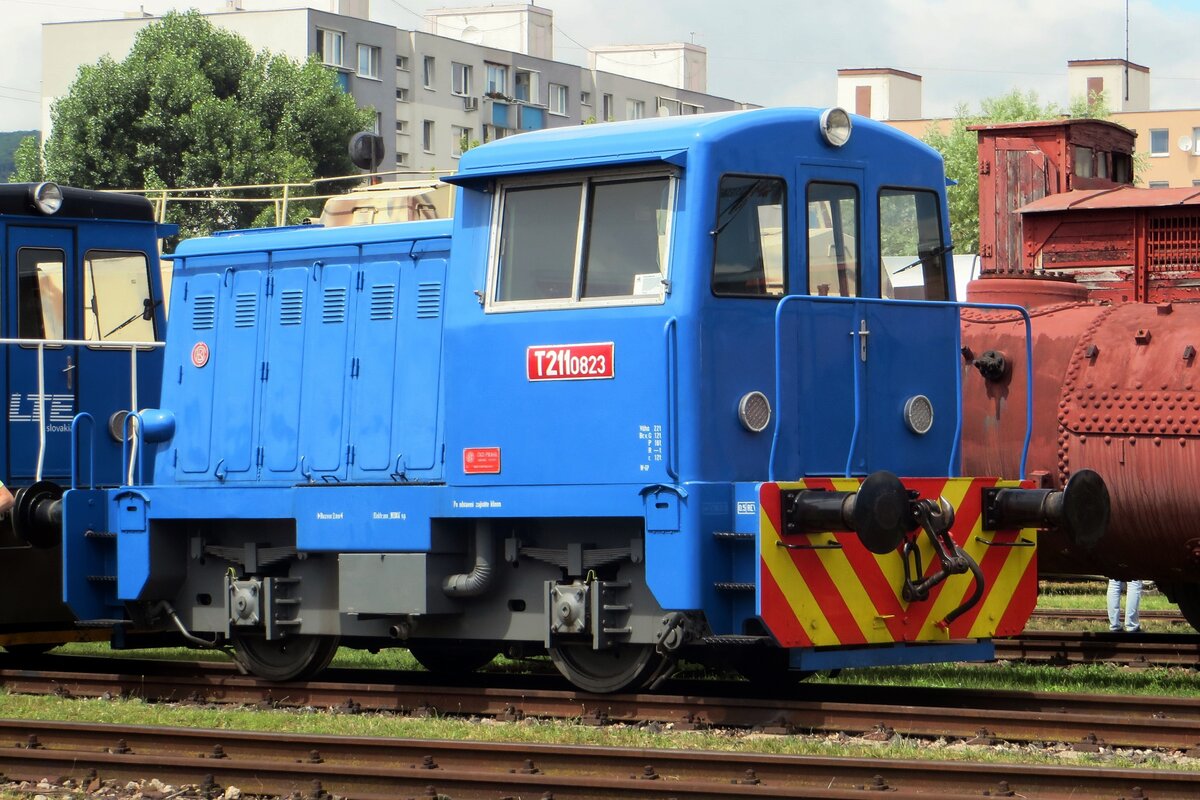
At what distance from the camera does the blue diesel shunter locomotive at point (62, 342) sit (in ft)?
41.2

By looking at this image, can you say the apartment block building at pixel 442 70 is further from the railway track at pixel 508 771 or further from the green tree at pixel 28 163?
the railway track at pixel 508 771

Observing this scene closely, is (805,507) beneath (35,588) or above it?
above

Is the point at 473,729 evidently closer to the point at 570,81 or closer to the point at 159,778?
the point at 159,778

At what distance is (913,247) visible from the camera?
400 inches

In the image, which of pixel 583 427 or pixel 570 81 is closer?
pixel 583 427

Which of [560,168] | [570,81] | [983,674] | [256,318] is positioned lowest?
[983,674]

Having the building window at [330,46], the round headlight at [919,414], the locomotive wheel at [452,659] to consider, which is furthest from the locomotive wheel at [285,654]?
the building window at [330,46]

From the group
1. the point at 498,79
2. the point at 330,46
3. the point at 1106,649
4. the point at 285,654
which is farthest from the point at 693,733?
the point at 498,79

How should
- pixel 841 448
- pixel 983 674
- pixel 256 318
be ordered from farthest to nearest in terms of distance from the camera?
pixel 983 674 → pixel 256 318 → pixel 841 448

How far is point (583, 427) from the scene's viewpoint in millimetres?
9211

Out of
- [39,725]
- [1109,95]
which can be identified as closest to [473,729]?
[39,725]

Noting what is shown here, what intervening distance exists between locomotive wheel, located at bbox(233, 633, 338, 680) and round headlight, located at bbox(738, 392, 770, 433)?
347cm

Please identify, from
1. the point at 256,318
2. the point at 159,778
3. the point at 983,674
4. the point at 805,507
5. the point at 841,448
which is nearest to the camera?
the point at 159,778

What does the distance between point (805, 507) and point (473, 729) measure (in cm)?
221
